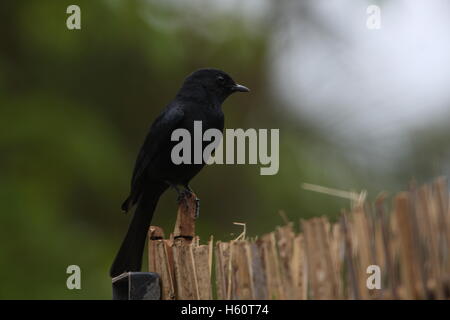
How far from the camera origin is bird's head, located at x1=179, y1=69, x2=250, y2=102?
5.79 m

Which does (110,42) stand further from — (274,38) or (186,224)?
(186,224)

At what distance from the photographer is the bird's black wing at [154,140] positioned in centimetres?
541

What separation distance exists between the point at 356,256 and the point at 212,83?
126 inches

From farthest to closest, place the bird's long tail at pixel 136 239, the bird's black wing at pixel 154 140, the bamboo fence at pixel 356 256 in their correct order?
the bird's black wing at pixel 154 140 → the bird's long tail at pixel 136 239 → the bamboo fence at pixel 356 256


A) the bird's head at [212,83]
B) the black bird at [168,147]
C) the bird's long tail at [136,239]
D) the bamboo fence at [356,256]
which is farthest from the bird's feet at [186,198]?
the bamboo fence at [356,256]

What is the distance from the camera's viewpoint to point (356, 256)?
279cm

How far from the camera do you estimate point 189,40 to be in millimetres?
8859

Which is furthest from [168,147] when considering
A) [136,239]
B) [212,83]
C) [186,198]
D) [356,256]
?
[356,256]

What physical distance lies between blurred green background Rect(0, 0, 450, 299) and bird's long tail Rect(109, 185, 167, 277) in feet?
7.81

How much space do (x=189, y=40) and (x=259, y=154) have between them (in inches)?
76.4

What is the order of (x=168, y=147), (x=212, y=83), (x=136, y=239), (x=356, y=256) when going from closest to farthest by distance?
(x=356, y=256) → (x=136, y=239) → (x=168, y=147) → (x=212, y=83)

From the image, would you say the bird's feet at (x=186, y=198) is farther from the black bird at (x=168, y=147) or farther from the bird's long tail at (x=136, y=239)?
the bird's long tail at (x=136, y=239)

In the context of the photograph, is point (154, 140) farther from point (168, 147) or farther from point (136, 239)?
point (136, 239)

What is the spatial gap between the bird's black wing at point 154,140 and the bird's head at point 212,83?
0.91 ft
